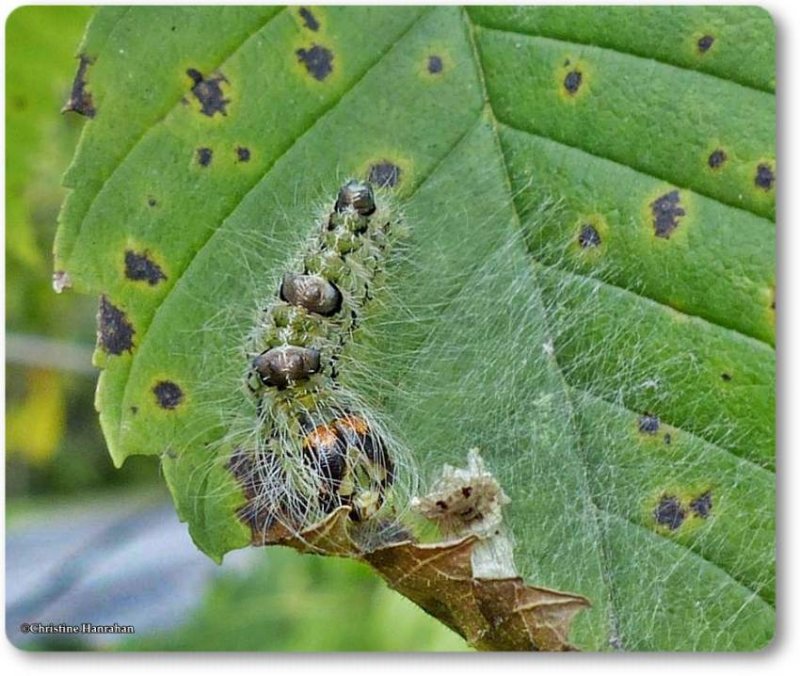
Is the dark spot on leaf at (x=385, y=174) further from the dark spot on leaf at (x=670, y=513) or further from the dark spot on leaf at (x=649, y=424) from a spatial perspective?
the dark spot on leaf at (x=670, y=513)

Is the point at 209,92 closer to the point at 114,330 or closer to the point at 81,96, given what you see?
the point at 81,96

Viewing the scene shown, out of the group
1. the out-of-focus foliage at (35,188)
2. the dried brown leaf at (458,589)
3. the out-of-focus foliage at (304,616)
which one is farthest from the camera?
the out-of-focus foliage at (304,616)

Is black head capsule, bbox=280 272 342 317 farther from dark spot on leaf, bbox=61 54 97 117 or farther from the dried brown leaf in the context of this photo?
dark spot on leaf, bbox=61 54 97 117

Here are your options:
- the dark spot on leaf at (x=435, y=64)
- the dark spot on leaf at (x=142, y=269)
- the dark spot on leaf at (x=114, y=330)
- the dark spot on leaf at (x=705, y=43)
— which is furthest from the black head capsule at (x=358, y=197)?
the dark spot on leaf at (x=705, y=43)

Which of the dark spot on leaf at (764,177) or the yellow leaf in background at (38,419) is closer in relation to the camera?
the dark spot on leaf at (764,177)

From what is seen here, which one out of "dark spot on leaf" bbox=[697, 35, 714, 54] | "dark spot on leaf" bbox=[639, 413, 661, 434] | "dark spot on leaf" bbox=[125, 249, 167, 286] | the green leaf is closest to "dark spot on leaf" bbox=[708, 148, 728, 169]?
the green leaf

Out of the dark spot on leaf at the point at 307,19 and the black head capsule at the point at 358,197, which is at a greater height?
the dark spot on leaf at the point at 307,19
